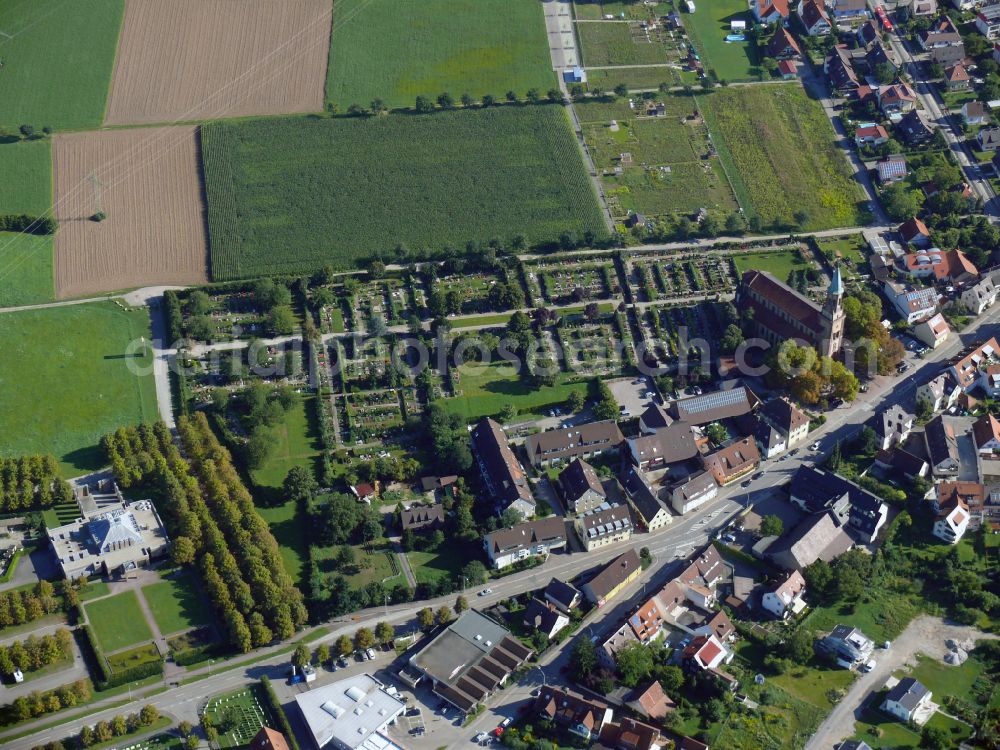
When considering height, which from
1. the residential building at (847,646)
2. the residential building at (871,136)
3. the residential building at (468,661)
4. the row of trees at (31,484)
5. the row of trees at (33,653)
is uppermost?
the residential building at (871,136)

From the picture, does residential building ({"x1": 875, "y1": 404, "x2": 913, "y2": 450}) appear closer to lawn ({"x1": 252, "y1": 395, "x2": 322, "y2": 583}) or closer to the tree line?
lawn ({"x1": 252, "y1": 395, "x2": 322, "y2": 583})

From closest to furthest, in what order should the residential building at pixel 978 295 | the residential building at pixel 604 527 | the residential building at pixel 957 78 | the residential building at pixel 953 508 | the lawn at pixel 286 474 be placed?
the residential building at pixel 604 527
the residential building at pixel 953 508
the lawn at pixel 286 474
the residential building at pixel 978 295
the residential building at pixel 957 78

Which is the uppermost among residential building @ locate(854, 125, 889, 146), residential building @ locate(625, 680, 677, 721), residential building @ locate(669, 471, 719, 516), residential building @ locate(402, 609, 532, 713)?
residential building @ locate(854, 125, 889, 146)

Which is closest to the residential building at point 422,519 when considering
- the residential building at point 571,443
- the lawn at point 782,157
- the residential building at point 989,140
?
the residential building at point 571,443

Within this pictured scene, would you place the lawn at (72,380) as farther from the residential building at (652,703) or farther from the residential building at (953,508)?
the residential building at (953,508)

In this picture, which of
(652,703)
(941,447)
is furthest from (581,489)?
(941,447)

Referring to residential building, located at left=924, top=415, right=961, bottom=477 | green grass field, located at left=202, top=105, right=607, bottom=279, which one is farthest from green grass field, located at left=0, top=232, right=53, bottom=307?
residential building, located at left=924, top=415, right=961, bottom=477
